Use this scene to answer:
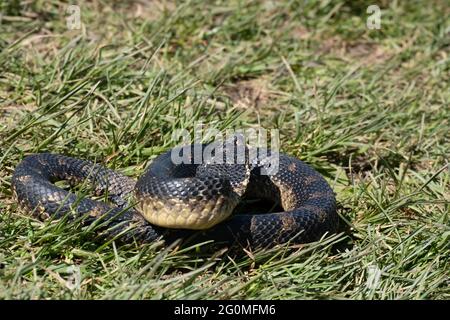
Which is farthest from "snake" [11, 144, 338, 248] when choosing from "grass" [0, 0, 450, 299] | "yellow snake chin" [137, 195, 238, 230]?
"grass" [0, 0, 450, 299]

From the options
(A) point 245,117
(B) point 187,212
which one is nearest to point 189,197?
(B) point 187,212

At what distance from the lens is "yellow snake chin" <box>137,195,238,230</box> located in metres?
5.61

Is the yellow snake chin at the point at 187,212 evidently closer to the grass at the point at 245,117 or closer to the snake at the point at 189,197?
the snake at the point at 189,197

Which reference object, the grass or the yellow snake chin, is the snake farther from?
the grass

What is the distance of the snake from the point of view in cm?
567

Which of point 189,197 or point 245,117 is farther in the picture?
point 245,117

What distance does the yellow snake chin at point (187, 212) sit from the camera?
5.61 meters

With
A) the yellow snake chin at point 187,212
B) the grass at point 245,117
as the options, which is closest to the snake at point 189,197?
the yellow snake chin at point 187,212

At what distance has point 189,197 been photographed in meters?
5.59

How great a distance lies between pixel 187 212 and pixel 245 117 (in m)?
2.58

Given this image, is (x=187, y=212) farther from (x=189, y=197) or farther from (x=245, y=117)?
(x=245, y=117)

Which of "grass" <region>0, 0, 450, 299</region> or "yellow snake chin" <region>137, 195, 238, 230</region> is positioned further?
"grass" <region>0, 0, 450, 299</region>

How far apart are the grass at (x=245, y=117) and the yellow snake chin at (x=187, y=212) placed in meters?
0.21
